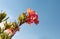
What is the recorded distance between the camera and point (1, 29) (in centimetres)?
938

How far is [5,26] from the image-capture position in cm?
941

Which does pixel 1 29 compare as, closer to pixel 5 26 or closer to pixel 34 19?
pixel 5 26

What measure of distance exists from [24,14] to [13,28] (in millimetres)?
890

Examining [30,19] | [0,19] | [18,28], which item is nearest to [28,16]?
[30,19]

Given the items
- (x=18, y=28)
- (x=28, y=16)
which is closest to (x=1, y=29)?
(x=18, y=28)

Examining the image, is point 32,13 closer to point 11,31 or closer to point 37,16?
point 37,16

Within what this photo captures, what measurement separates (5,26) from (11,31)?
1.23 feet

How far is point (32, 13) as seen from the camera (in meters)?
9.20

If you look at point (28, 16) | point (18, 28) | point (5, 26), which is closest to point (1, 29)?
point (5, 26)

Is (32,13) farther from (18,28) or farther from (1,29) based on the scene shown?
(1,29)

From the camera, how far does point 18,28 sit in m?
9.32

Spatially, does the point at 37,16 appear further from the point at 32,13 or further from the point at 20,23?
the point at 20,23

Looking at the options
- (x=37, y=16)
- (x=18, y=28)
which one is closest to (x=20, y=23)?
(x=18, y=28)

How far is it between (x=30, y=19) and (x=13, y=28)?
3.17ft
